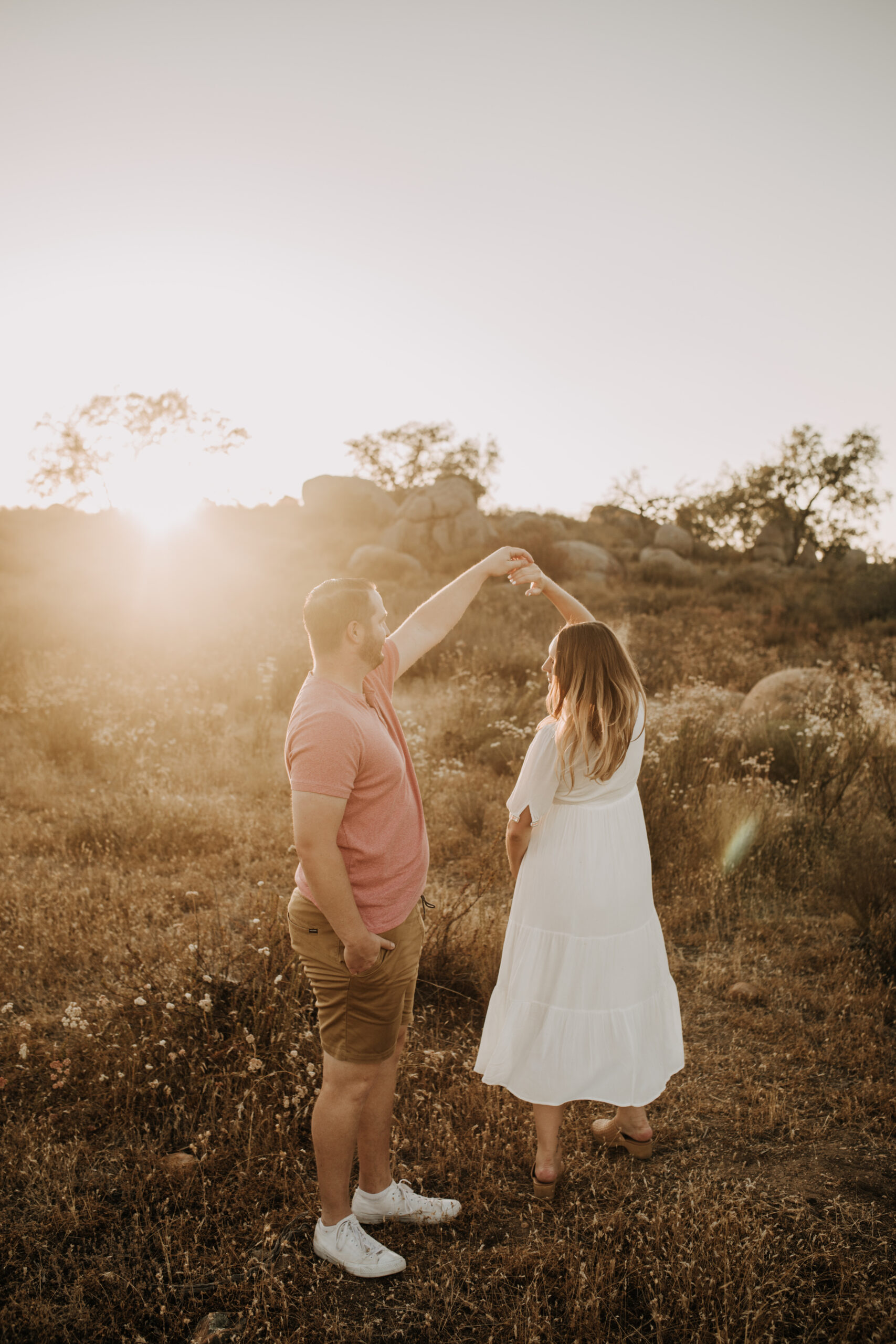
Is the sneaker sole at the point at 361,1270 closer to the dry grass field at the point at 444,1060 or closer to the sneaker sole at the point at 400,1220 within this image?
the dry grass field at the point at 444,1060

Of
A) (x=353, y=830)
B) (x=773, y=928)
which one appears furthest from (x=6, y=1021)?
(x=773, y=928)

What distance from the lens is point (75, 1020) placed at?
122 inches

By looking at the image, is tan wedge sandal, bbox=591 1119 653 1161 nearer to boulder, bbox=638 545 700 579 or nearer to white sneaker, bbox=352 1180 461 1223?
white sneaker, bbox=352 1180 461 1223

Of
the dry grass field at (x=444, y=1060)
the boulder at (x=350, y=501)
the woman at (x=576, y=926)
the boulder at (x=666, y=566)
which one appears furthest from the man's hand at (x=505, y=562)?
the boulder at (x=350, y=501)

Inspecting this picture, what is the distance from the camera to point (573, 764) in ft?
8.11

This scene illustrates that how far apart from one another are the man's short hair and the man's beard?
0.19 ft

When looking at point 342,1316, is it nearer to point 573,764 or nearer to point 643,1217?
point 643,1217

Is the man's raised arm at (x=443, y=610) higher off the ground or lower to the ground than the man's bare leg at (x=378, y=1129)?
higher

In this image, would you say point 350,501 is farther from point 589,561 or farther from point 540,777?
point 540,777

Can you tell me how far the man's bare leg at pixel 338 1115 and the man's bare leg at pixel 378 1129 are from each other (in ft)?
0.35

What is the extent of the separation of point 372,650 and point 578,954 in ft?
4.19

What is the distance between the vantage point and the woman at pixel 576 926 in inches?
96.7

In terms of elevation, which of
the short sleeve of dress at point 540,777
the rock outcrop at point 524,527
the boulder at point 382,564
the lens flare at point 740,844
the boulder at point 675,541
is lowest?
the lens flare at point 740,844

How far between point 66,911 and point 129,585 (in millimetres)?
13890
